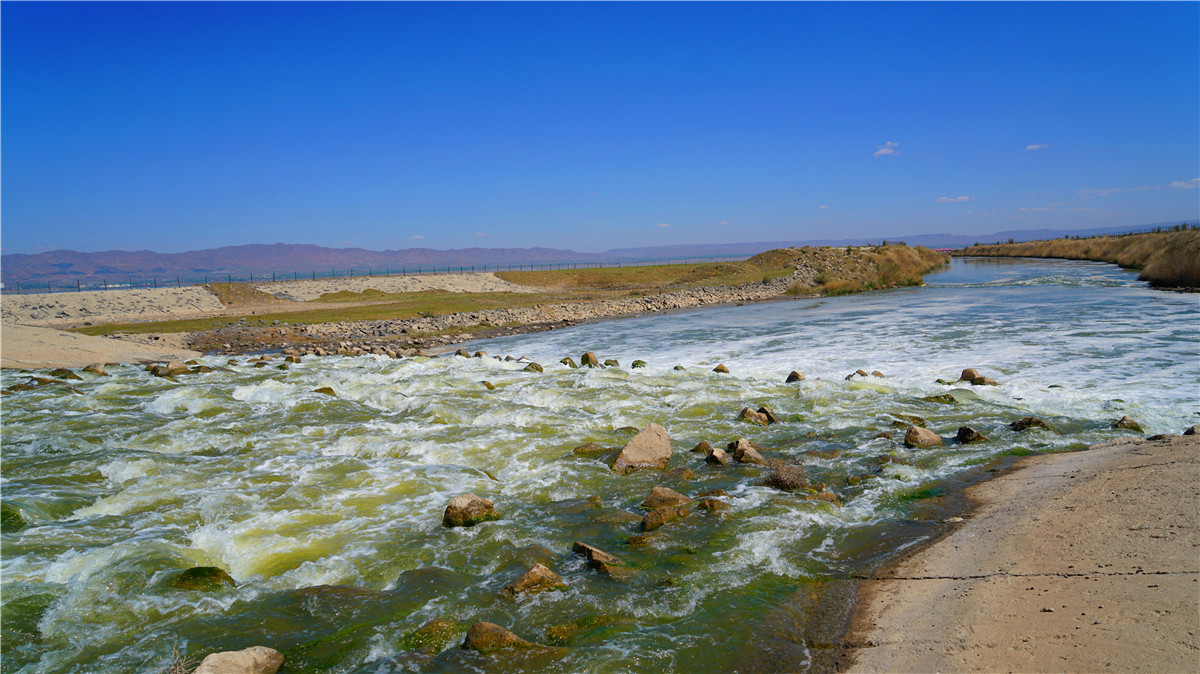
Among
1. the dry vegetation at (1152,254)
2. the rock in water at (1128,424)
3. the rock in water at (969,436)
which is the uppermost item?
the dry vegetation at (1152,254)

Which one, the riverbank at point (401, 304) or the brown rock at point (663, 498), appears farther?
the riverbank at point (401, 304)

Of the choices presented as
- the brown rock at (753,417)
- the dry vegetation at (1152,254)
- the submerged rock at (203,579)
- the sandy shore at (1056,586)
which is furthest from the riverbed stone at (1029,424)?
the dry vegetation at (1152,254)

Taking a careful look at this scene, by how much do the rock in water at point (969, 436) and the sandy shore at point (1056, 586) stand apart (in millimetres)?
2336

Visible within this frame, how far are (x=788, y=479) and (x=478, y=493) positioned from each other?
4171 mm

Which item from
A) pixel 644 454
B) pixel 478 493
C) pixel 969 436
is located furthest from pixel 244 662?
pixel 969 436

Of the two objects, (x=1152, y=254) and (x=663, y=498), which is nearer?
(x=663, y=498)

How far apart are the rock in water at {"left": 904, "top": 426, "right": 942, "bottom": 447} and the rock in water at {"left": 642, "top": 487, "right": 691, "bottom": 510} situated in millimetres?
4157

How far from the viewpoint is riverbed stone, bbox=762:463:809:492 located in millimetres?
8023

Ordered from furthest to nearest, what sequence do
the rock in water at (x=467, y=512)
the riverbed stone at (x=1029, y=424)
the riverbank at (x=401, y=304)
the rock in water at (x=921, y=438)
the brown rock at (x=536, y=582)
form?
the riverbank at (x=401, y=304) < the riverbed stone at (x=1029, y=424) < the rock in water at (x=921, y=438) < the rock in water at (x=467, y=512) < the brown rock at (x=536, y=582)

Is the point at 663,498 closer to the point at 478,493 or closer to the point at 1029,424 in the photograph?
the point at 478,493

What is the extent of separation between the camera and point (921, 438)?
9.60m

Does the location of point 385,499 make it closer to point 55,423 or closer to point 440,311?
point 55,423

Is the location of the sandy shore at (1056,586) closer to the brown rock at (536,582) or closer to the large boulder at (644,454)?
the brown rock at (536,582)

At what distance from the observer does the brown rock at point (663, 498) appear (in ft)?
25.0
